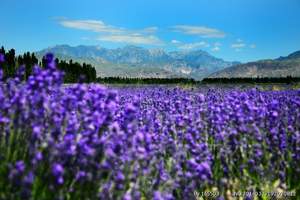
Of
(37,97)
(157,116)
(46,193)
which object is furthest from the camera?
(157,116)

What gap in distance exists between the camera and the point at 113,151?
3279 millimetres

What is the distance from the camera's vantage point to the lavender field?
2.88m

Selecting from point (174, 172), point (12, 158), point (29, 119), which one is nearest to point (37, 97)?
point (29, 119)

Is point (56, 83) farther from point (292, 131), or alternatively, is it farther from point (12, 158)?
point (292, 131)

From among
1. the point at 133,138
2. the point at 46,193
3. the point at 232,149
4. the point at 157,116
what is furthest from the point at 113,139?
the point at 157,116

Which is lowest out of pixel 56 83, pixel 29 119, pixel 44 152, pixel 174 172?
pixel 174 172

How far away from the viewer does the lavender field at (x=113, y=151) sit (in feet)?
9.46

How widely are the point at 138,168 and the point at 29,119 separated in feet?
3.13

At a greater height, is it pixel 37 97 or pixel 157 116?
pixel 37 97

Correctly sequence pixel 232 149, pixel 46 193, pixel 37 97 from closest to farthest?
1. pixel 46 193
2. pixel 37 97
3. pixel 232 149

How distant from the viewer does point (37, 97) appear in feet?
10.2

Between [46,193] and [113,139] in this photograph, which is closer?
[46,193]

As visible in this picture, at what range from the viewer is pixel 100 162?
297 cm

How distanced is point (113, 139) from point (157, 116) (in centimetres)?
275
